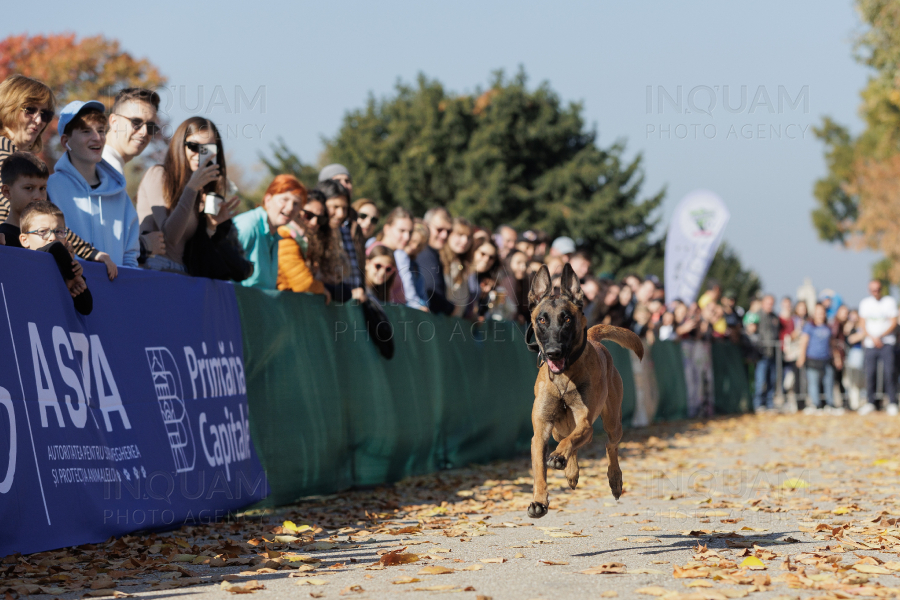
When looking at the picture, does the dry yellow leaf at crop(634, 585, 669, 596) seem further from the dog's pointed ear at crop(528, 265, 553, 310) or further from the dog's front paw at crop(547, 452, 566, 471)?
the dog's pointed ear at crop(528, 265, 553, 310)

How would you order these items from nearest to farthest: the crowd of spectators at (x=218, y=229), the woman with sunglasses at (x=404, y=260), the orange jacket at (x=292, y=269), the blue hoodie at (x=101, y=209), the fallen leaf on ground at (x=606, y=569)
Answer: the fallen leaf on ground at (x=606, y=569), the crowd of spectators at (x=218, y=229), the blue hoodie at (x=101, y=209), the orange jacket at (x=292, y=269), the woman with sunglasses at (x=404, y=260)

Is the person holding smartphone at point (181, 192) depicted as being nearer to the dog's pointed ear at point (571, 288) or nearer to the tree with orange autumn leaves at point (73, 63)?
the dog's pointed ear at point (571, 288)

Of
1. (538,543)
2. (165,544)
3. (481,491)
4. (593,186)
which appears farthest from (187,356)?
(593,186)

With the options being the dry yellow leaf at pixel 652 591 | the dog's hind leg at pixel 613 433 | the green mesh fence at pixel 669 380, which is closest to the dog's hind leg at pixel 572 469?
the dog's hind leg at pixel 613 433

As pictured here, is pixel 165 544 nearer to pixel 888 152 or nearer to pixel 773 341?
pixel 773 341

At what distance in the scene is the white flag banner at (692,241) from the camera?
25688 mm

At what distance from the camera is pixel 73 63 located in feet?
141

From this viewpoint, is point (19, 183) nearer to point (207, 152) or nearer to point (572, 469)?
point (207, 152)

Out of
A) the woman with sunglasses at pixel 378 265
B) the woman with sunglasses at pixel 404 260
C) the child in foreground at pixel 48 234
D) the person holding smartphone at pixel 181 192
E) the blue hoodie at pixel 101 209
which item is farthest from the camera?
the woman with sunglasses at pixel 404 260

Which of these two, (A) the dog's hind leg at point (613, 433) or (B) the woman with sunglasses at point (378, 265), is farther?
(B) the woman with sunglasses at point (378, 265)

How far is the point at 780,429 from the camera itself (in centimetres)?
1962

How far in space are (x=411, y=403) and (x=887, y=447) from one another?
712 centimetres

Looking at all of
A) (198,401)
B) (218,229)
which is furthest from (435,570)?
(218,229)

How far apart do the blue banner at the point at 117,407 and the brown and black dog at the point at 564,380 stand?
251 cm
